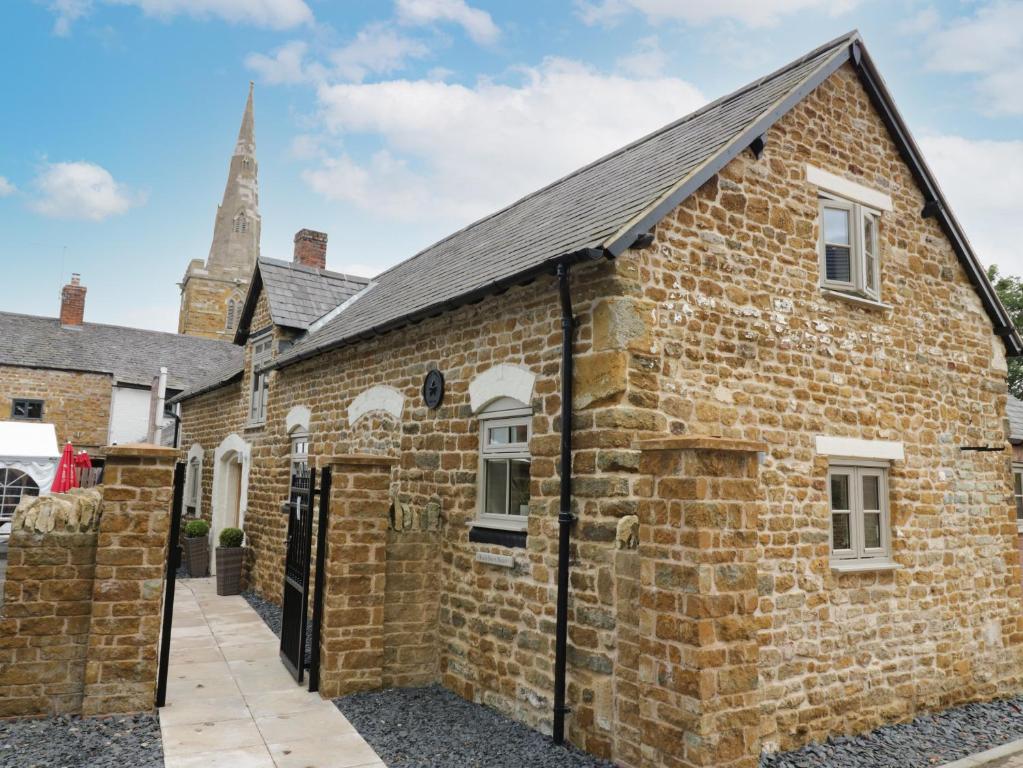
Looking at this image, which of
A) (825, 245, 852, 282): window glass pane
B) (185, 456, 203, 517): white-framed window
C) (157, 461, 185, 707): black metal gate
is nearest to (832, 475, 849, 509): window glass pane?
(825, 245, 852, 282): window glass pane

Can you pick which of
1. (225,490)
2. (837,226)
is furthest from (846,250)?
(225,490)

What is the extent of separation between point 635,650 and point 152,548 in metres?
4.49

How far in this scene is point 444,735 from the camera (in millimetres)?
6211

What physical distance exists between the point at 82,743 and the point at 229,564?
24.8 feet

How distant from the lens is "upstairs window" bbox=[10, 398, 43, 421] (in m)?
25.6

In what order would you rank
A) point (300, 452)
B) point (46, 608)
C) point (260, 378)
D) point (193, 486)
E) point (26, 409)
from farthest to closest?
point (26, 409)
point (193, 486)
point (260, 378)
point (300, 452)
point (46, 608)

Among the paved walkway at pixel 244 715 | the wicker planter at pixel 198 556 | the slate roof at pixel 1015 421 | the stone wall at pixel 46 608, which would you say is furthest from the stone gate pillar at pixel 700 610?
the wicker planter at pixel 198 556

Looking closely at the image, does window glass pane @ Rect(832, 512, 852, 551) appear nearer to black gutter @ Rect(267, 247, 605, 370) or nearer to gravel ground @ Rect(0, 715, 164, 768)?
black gutter @ Rect(267, 247, 605, 370)

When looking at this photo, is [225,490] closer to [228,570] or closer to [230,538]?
[230,538]

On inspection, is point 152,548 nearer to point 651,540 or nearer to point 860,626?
point 651,540

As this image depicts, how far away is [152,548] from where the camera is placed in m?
6.62

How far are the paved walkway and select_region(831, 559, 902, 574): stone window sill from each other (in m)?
4.75

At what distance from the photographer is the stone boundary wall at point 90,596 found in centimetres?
630

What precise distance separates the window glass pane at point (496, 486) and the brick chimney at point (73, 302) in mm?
28755
